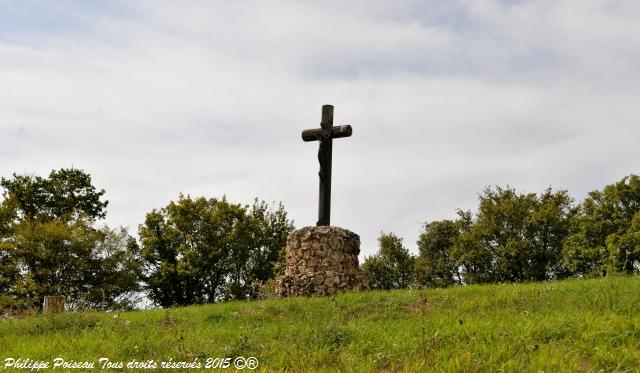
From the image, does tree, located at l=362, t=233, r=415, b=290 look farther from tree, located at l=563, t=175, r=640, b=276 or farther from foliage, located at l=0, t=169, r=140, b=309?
foliage, located at l=0, t=169, r=140, b=309

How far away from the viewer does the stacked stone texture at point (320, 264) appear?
15992mm

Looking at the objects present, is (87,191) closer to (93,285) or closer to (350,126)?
(93,285)

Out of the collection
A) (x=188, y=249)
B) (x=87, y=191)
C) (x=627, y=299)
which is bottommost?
(x=627, y=299)

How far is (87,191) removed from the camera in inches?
1499

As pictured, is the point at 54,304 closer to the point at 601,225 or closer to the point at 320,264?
the point at 320,264

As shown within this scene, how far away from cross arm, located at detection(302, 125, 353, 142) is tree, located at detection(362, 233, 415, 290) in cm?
3213

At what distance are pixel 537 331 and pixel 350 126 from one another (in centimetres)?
1035

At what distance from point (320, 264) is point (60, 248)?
73.6ft

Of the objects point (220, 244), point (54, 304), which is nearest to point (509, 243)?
point (220, 244)

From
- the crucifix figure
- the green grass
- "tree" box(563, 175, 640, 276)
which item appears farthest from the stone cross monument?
"tree" box(563, 175, 640, 276)

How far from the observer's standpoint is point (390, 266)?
1949 inches

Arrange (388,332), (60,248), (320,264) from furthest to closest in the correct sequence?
(60,248), (320,264), (388,332)

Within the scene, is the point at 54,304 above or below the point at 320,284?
below

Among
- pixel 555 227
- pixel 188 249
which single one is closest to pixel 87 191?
pixel 188 249
